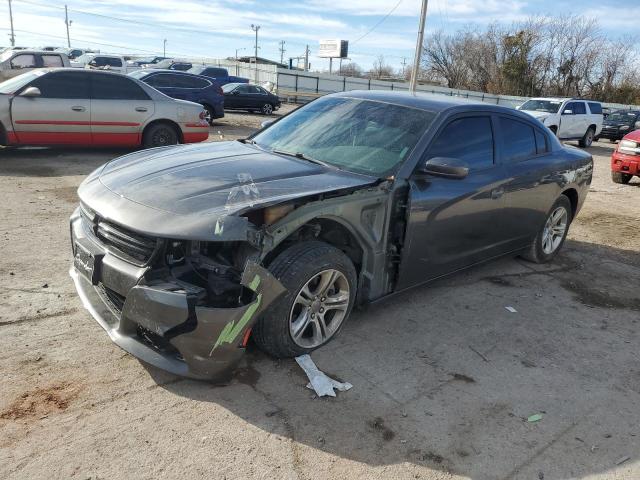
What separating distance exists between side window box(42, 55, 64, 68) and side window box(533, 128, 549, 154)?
15.5 metres

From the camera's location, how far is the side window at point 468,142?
13.4 feet

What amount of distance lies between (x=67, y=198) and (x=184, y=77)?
955 cm

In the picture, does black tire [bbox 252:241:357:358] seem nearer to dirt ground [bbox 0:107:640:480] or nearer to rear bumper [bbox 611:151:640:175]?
dirt ground [bbox 0:107:640:480]

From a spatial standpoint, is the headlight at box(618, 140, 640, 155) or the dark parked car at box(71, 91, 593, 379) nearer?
the dark parked car at box(71, 91, 593, 379)

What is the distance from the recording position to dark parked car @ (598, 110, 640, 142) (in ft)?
79.3

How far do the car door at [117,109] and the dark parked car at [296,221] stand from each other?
5.87 meters

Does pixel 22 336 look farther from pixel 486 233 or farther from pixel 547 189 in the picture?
pixel 547 189

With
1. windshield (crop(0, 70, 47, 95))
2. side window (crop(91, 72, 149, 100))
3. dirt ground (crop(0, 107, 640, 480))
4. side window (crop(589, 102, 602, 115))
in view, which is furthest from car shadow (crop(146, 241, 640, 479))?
side window (crop(589, 102, 602, 115))

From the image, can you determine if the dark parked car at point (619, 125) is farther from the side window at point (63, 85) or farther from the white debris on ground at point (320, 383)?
the white debris on ground at point (320, 383)

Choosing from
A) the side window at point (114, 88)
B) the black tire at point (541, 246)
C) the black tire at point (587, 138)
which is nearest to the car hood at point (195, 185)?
the black tire at point (541, 246)

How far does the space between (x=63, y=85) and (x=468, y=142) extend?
771cm

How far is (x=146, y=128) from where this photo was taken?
10.0 metres

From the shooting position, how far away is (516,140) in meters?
4.93

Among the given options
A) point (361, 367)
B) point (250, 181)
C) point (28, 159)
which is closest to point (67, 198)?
point (28, 159)
